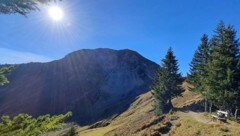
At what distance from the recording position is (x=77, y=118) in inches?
6909

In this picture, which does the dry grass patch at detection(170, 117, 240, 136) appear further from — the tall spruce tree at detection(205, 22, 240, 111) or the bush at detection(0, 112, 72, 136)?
the bush at detection(0, 112, 72, 136)

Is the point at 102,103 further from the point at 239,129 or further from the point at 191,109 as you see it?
the point at 239,129

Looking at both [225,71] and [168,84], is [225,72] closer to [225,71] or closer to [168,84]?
[225,71]

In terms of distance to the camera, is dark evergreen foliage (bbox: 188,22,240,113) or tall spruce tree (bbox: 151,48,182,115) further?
tall spruce tree (bbox: 151,48,182,115)

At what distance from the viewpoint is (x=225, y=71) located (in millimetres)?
48250

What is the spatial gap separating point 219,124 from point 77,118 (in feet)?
470

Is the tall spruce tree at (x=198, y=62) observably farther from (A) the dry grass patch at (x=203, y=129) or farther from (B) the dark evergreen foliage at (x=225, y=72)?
(A) the dry grass patch at (x=203, y=129)

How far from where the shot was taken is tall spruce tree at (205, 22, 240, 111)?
46969 millimetres

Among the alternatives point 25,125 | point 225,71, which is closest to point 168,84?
point 225,71

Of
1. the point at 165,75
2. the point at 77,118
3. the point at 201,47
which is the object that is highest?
the point at 201,47

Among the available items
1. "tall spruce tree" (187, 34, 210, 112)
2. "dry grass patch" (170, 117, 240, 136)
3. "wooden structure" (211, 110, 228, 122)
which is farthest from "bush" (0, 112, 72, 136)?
"tall spruce tree" (187, 34, 210, 112)

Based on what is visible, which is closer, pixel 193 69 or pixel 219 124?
pixel 219 124

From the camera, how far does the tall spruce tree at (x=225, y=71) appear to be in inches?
1849

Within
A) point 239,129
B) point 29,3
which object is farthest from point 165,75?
point 29,3
